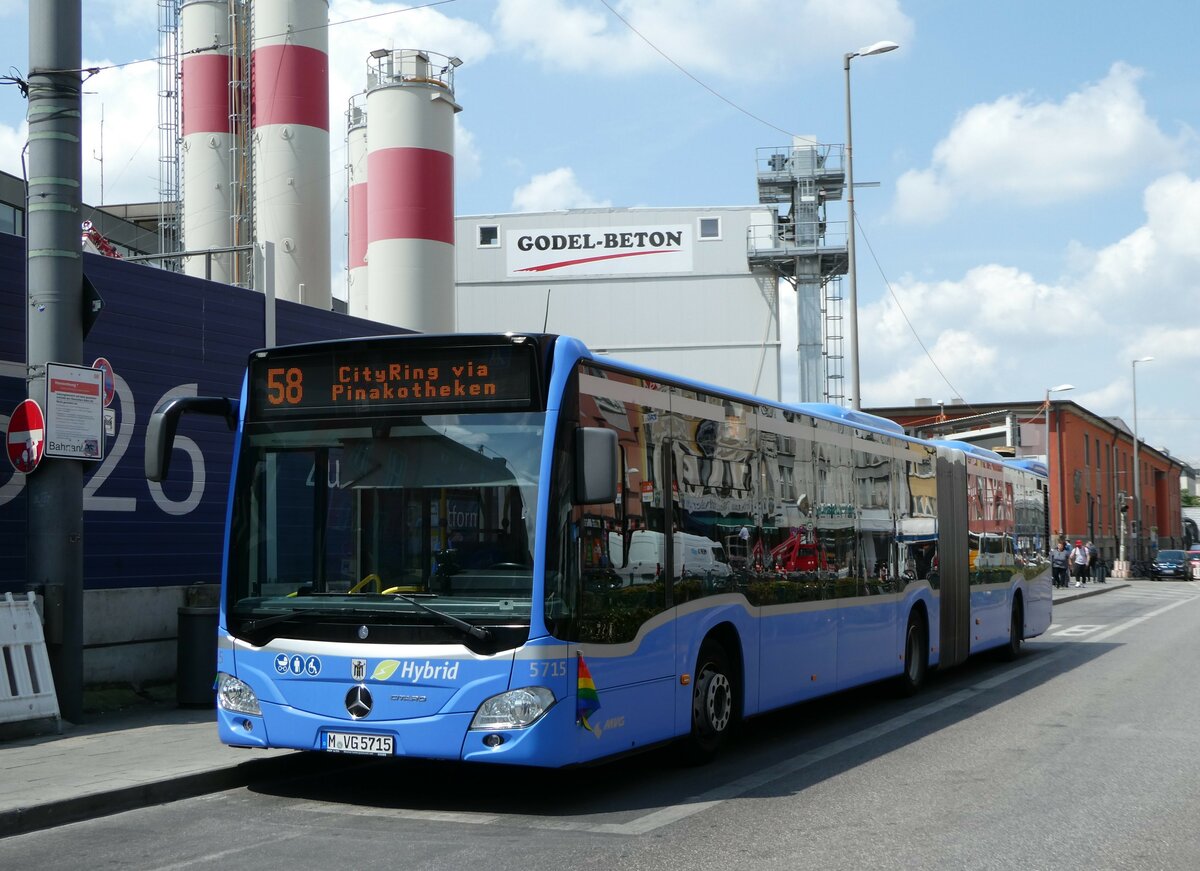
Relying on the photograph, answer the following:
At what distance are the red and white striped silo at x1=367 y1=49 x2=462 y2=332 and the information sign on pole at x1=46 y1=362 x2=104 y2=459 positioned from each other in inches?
878

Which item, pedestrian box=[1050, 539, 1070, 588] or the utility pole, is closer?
the utility pole

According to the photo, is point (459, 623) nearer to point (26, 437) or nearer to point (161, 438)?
point (161, 438)

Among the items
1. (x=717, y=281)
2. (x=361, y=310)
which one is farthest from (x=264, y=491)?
(x=717, y=281)

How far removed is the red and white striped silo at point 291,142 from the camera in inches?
1243

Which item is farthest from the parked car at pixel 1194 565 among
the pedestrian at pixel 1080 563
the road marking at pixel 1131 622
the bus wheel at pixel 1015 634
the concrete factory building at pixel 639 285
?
the bus wheel at pixel 1015 634

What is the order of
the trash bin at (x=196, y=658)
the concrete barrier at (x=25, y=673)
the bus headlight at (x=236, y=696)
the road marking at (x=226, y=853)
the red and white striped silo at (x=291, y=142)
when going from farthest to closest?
the red and white striped silo at (x=291, y=142), the trash bin at (x=196, y=658), the concrete barrier at (x=25, y=673), the bus headlight at (x=236, y=696), the road marking at (x=226, y=853)

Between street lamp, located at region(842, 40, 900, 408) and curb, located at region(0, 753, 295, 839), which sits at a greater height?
street lamp, located at region(842, 40, 900, 408)

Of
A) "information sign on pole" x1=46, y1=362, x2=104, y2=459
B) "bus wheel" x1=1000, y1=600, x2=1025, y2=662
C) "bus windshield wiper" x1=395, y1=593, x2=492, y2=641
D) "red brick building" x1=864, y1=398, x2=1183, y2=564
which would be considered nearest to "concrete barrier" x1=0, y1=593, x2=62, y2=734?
"information sign on pole" x1=46, y1=362, x2=104, y2=459

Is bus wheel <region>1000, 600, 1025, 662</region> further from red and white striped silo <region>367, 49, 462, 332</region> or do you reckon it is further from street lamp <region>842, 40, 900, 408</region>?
red and white striped silo <region>367, 49, 462, 332</region>

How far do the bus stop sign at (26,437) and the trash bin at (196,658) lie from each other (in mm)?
2139

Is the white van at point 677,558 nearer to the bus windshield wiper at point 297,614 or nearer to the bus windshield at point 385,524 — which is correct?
the bus windshield at point 385,524

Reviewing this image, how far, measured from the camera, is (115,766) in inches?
349

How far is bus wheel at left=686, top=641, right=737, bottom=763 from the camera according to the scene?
30.4ft

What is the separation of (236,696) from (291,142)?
2542cm
